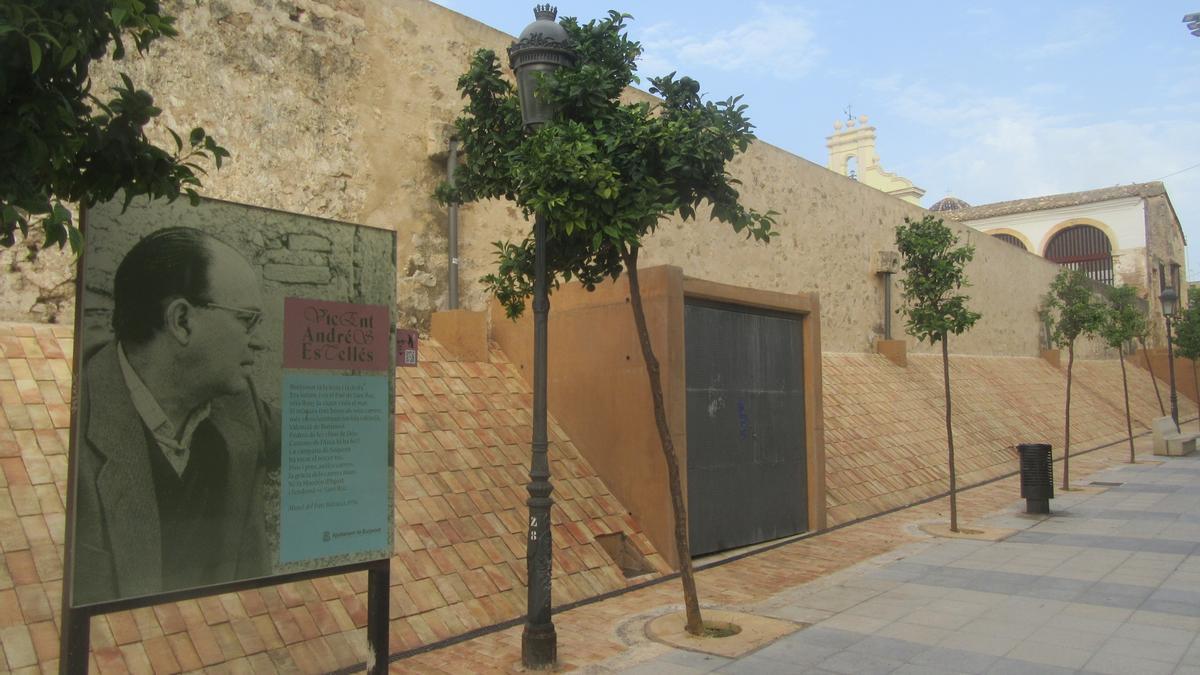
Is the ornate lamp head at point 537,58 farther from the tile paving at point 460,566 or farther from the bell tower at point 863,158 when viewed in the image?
the bell tower at point 863,158

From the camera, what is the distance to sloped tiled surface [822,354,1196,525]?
39.7 feet

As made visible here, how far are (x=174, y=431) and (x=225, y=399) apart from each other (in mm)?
288

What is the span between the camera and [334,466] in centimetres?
463

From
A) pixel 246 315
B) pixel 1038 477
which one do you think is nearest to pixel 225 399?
pixel 246 315

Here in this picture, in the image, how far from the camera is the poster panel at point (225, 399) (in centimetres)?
381

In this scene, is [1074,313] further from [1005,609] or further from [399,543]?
[399,543]

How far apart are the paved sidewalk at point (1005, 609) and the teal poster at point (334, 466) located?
175 centimetres

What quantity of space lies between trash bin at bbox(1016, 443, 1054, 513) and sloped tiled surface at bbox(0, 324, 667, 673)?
20.0 feet

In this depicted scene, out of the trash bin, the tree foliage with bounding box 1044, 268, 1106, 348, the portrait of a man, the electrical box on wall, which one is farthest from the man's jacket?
the electrical box on wall

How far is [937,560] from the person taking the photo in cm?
841

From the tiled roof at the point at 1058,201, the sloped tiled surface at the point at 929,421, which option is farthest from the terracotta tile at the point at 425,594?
the tiled roof at the point at 1058,201

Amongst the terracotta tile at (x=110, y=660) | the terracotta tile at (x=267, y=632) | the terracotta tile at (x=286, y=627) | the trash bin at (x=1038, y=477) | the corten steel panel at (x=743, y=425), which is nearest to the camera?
the terracotta tile at (x=110, y=660)

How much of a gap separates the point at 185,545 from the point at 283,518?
1.62 ft

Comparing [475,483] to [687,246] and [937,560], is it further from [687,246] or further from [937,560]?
[687,246]
